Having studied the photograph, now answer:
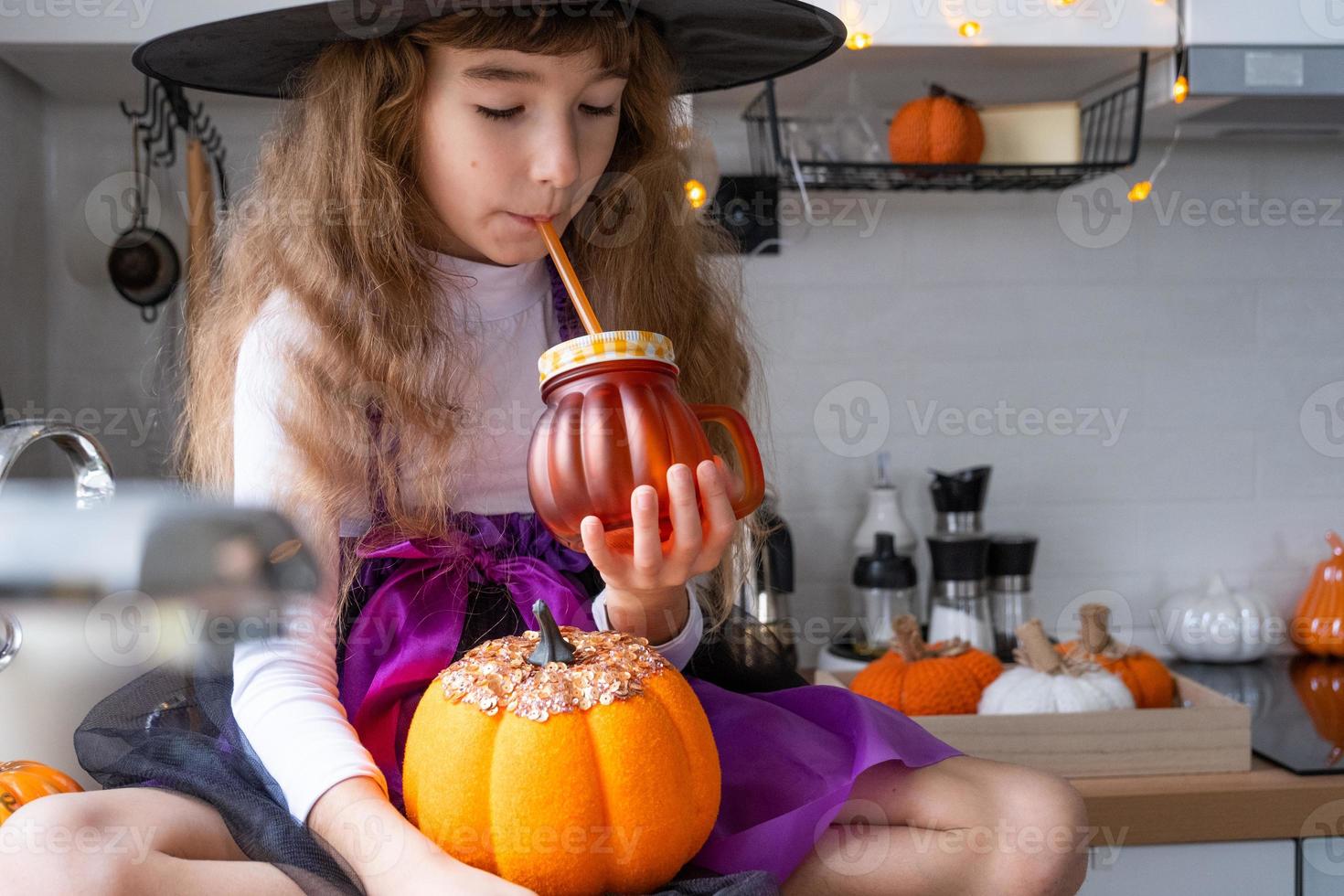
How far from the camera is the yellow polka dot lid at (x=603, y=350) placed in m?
0.70

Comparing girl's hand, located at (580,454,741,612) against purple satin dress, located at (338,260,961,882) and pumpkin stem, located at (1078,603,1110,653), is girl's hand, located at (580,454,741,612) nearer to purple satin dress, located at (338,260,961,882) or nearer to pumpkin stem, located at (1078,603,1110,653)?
purple satin dress, located at (338,260,961,882)

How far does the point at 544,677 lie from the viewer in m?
0.65

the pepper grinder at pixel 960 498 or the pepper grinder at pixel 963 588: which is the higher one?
the pepper grinder at pixel 960 498

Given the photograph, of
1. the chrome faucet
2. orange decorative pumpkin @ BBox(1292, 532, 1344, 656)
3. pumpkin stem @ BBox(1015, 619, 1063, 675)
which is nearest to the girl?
the chrome faucet

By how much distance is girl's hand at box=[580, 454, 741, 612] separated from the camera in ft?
2.32

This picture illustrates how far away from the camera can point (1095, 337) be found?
65.4 inches

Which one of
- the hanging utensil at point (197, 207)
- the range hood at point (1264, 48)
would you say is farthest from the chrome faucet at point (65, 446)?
the range hood at point (1264, 48)

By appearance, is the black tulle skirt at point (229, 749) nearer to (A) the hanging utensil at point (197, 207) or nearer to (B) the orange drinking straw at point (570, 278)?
(B) the orange drinking straw at point (570, 278)

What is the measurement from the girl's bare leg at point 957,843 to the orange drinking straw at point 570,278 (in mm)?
343

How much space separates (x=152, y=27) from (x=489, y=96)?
22.9 inches

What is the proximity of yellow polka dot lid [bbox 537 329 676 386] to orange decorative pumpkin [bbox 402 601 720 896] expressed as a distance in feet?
0.48

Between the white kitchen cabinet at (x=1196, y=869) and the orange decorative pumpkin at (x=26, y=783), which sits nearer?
the orange decorative pumpkin at (x=26, y=783)

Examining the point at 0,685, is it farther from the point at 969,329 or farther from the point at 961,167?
the point at 969,329

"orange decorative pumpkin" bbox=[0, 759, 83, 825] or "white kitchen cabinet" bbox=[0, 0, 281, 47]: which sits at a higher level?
"white kitchen cabinet" bbox=[0, 0, 281, 47]
